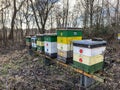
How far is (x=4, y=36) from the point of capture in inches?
480

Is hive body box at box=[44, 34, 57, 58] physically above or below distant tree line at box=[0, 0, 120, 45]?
below

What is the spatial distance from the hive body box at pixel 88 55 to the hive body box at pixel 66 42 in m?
0.43

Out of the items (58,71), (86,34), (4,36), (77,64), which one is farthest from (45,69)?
(4,36)

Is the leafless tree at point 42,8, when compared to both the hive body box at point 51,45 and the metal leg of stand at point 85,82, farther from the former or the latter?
the metal leg of stand at point 85,82

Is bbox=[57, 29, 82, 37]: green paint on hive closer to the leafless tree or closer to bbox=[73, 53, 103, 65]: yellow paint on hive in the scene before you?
bbox=[73, 53, 103, 65]: yellow paint on hive

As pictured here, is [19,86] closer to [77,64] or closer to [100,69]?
[77,64]

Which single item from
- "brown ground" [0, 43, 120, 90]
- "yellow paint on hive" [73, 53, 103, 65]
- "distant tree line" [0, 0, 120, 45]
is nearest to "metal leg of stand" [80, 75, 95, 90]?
"brown ground" [0, 43, 120, 90]

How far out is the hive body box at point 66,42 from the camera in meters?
4.11

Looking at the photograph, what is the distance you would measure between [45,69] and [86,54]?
Result: 2146 millimetres

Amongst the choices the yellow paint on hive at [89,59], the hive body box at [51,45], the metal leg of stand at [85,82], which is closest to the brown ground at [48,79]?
the metal leg of stand at [85,82]

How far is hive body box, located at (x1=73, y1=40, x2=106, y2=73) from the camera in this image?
3.37m

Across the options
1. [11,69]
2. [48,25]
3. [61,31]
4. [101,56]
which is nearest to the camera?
[101,56]

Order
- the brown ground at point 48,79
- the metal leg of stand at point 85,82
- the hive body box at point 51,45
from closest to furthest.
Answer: the metal leg of stand at point 85,82
the brown ground at point 48,79
the hive body box at point 51,45

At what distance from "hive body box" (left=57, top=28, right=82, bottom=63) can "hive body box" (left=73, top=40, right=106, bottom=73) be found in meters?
0.43
